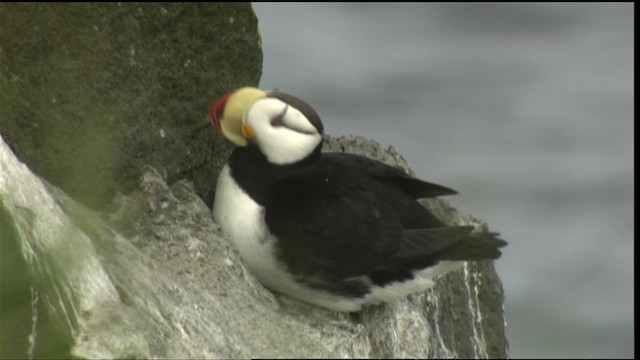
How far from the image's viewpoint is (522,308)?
43.5 ft

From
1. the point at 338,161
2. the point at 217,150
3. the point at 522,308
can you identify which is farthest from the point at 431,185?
the point at 522,308

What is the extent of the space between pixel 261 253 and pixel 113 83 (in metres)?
0.83

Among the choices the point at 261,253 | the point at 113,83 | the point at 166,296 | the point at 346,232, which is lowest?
the point at 166,296

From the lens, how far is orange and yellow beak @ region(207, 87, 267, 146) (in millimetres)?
6477

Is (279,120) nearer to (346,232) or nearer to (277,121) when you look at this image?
(277,121)

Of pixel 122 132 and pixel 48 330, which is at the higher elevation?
pixel 122 132

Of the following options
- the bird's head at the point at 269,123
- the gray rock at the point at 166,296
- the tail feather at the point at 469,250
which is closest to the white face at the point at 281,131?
the bird's head at the point at 269,123

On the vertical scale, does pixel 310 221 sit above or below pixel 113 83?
below

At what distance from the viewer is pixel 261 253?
654cm

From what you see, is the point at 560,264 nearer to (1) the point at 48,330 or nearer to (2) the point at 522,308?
(2) the point at 522,308

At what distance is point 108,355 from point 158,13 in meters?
1.56

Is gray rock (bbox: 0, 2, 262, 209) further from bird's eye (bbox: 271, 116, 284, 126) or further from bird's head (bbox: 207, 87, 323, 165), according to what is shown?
bird's eye (bbox: 271, 116, 284, 126)

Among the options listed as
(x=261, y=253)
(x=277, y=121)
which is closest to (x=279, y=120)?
(x=277, y=121)

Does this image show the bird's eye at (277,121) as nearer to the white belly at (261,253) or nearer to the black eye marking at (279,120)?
the black eye marking at (279,120)
